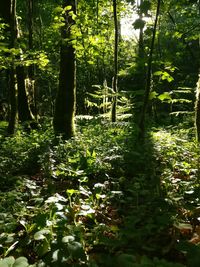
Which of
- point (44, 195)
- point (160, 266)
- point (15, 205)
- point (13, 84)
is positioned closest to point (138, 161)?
point (44, 195)

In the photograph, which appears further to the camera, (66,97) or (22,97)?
(22,97)

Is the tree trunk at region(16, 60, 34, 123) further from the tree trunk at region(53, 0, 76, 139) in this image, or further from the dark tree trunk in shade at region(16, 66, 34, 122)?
the tree trunk at region(53, 0, 76, 139)

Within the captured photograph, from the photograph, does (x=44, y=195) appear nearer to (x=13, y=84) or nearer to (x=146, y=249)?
(x=146, y=249)

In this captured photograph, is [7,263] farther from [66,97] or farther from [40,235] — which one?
[66,97]

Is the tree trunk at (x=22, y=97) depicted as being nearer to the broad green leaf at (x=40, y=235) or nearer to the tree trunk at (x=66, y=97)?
the tree trunk at (x=66, y=97)

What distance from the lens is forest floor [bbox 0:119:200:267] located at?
8.71 feet

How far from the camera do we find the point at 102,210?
4148 mm

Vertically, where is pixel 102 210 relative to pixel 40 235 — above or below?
below

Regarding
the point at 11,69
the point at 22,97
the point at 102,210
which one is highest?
the point at 11,69

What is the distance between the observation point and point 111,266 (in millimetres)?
2543

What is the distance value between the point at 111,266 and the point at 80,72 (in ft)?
72.3

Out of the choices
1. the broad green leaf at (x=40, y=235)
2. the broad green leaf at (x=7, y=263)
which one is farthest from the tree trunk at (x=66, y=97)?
the broad green leaf at (x=7, y=263)

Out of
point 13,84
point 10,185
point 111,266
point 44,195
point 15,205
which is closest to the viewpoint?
point 111,266

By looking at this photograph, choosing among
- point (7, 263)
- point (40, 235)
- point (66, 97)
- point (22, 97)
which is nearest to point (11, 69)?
point (66, 97)
